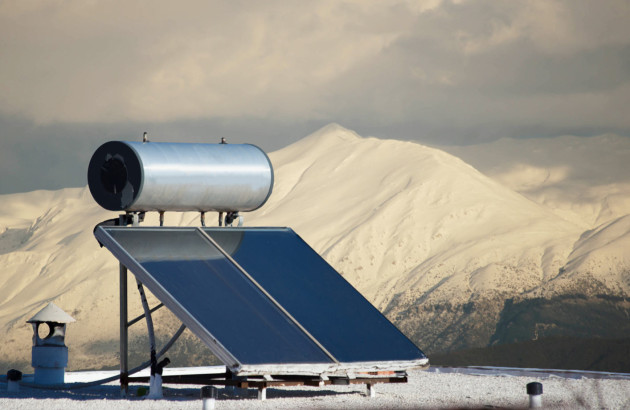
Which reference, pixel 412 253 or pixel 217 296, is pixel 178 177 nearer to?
pixel 217 296

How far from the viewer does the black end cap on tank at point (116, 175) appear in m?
18.0

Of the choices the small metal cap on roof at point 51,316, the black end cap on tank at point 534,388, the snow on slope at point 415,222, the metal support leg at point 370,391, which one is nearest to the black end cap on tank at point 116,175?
the small metal cap on roof at point 51,316

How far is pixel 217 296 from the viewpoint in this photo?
16.9m

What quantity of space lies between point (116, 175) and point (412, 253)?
52.8m

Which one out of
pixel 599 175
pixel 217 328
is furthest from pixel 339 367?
pixel 599 175

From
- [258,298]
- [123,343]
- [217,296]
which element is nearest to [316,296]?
[258,298]

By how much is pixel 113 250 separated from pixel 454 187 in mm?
58681

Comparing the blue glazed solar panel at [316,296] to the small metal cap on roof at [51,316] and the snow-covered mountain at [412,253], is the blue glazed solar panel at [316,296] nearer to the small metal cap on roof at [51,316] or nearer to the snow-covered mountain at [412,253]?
the small metal cap on roof at [51,316]

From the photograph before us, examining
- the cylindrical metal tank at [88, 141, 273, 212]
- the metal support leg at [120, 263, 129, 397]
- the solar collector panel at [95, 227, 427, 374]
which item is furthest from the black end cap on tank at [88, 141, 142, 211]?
the metal support leg at [120, 263, 129, 397]

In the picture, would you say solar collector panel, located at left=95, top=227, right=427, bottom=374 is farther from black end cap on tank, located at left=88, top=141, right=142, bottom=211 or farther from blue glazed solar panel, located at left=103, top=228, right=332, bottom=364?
black end cap on tank, located at left=88, top=141, right=142, bottom=211

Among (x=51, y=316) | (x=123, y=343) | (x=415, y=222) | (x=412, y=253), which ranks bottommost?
(x=123, y=343)

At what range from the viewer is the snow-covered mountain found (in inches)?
2351

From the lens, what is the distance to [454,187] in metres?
74.2

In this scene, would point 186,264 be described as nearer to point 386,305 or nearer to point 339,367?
point 339,367
